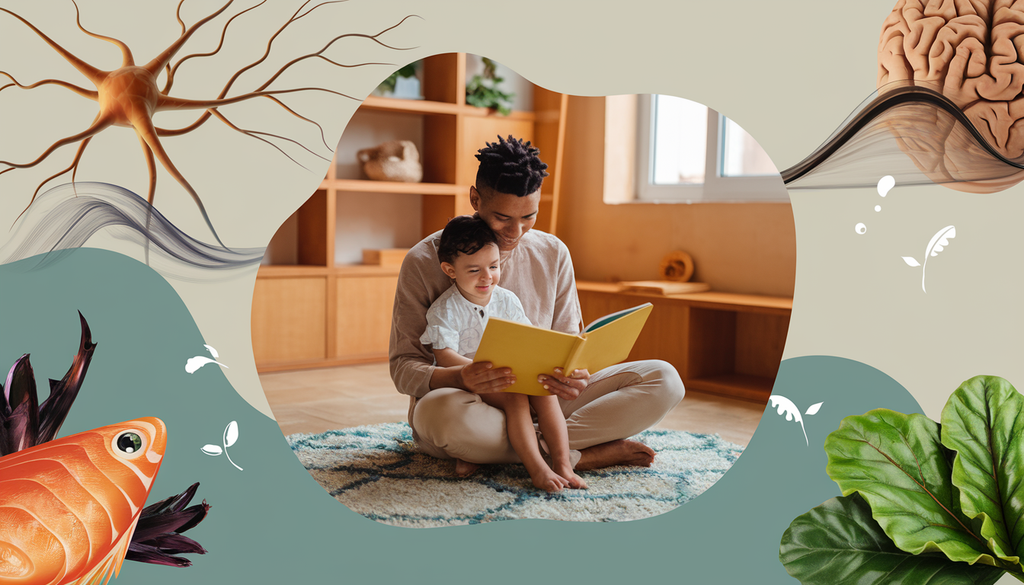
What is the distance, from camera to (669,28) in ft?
4.45

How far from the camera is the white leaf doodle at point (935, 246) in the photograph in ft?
4.43

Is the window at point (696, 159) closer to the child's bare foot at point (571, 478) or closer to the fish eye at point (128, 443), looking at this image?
the child's bare foot at point (571, 478)

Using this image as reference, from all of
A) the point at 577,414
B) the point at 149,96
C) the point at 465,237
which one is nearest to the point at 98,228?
the point at 149,96

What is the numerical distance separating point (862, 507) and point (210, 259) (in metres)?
1.09

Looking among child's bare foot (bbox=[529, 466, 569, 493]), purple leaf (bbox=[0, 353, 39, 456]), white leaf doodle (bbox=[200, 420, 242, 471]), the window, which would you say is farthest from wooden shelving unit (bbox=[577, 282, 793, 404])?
purple leaf (bbox=[0, 353, 39, 456])

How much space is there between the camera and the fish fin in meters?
1.11

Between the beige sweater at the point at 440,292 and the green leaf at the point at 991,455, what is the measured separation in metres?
0.88

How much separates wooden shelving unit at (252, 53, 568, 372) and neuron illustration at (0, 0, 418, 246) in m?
2.13

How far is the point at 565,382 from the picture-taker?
1.61 metres

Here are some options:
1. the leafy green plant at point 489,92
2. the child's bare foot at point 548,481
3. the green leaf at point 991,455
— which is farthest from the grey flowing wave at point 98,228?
the leafy green plant at point 489,92

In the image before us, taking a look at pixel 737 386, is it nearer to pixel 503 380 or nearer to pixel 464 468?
pixel 464 468

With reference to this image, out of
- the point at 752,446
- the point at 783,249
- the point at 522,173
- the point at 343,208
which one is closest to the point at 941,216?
the point at 752,446

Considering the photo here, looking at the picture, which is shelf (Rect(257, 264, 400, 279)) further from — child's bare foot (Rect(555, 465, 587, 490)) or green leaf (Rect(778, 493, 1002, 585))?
green leaf (Rect(778, 493, 1002, 585))

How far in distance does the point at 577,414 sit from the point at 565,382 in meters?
0.30
